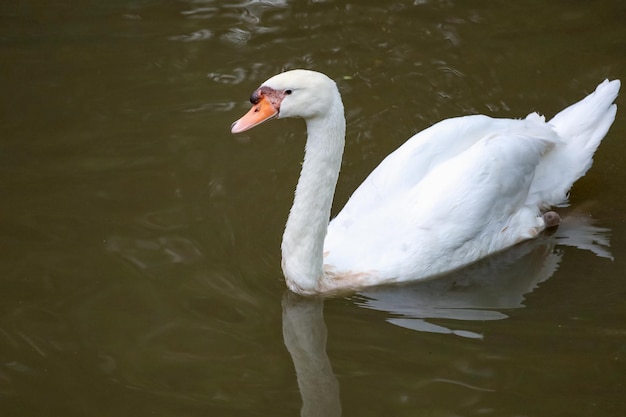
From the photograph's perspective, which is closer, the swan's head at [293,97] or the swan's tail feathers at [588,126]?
the swan's head at [293,97]

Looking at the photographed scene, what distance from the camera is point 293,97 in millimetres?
5734

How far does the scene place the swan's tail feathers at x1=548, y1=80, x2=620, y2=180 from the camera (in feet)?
24.0

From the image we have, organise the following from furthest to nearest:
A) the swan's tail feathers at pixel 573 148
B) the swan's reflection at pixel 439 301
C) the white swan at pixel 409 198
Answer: the swan's tail feathers at pixel 573 148
the white swan at pixel 409 198
the swan's reflection at pixel 439 301

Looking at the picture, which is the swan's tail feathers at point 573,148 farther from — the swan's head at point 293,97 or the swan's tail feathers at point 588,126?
the swan's head at point 293,97

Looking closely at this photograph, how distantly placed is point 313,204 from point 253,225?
103cm

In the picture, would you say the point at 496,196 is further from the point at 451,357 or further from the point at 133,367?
the point at 133,367

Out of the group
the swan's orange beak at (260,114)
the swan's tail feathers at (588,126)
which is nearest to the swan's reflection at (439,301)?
the swan's tail feathers at (588,126)

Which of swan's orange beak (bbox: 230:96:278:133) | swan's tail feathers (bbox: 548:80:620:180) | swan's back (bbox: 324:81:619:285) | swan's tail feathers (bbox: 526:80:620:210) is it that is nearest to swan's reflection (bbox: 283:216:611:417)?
swan's back (bbox: 324:81:619:285)

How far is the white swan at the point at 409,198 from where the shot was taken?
5.86 metres

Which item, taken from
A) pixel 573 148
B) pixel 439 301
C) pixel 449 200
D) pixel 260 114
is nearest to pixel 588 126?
pixel 573 148

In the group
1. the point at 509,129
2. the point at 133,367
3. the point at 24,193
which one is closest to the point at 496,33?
the point at 509,129

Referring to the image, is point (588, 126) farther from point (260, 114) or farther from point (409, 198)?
point (260, 114)

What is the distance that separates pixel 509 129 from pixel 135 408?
3279mm

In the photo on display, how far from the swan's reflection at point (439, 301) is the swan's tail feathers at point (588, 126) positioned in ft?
1.75
